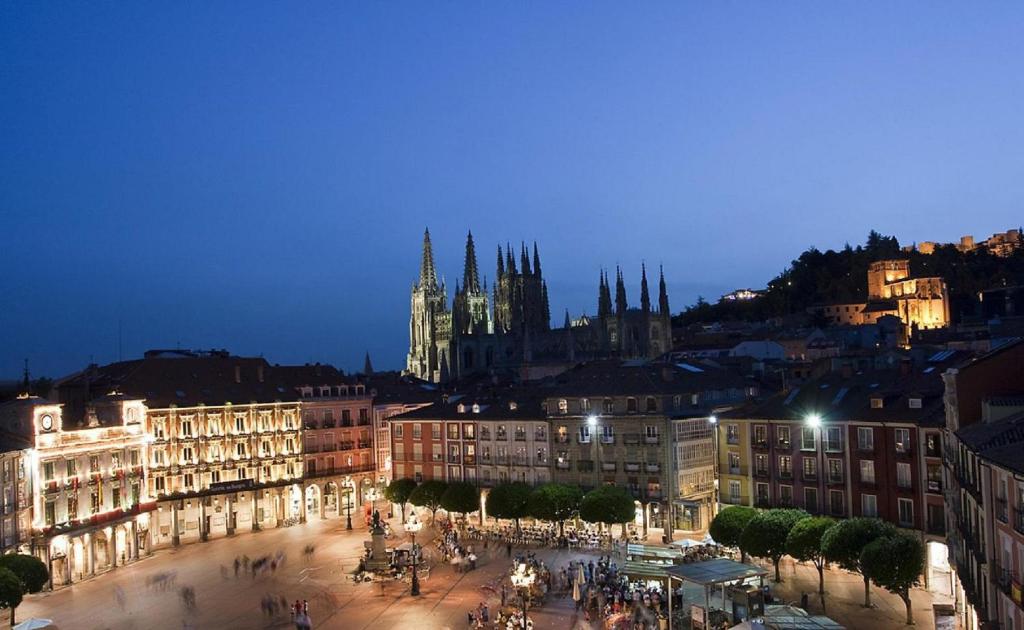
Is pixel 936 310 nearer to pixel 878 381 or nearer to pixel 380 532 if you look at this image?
pixel 878 381

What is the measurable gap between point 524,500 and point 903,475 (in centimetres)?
2327

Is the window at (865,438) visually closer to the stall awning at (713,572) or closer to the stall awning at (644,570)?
the stall awning at (644,570)

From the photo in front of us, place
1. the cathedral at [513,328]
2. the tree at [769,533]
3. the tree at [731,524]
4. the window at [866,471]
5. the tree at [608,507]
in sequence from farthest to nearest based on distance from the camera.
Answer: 1. the cathedral at [513,328]
2. the tree at [608,507]
3. the window at [866,471]
4. the tree at [731,524]
5. the tree at [769,533]

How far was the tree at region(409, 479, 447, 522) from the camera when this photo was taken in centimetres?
7050

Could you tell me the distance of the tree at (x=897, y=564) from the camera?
38781mm

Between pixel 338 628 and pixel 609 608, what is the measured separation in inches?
440

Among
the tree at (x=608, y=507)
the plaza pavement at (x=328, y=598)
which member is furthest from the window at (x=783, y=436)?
the tree at (x=608, y=507)

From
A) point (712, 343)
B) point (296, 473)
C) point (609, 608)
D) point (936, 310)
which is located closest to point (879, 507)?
point (609, 608)

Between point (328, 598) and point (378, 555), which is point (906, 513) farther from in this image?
point (328, 598)

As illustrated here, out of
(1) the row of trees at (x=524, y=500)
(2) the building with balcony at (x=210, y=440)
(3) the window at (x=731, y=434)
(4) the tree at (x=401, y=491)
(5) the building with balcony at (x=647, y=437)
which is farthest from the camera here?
(4) the tree at (x=401, y=491)

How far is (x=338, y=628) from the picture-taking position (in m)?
42.2

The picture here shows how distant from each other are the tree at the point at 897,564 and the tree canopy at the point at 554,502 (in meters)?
25.4

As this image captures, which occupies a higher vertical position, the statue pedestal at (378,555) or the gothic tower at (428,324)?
the gothic tower at (428,324)

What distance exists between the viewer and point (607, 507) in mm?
59375
